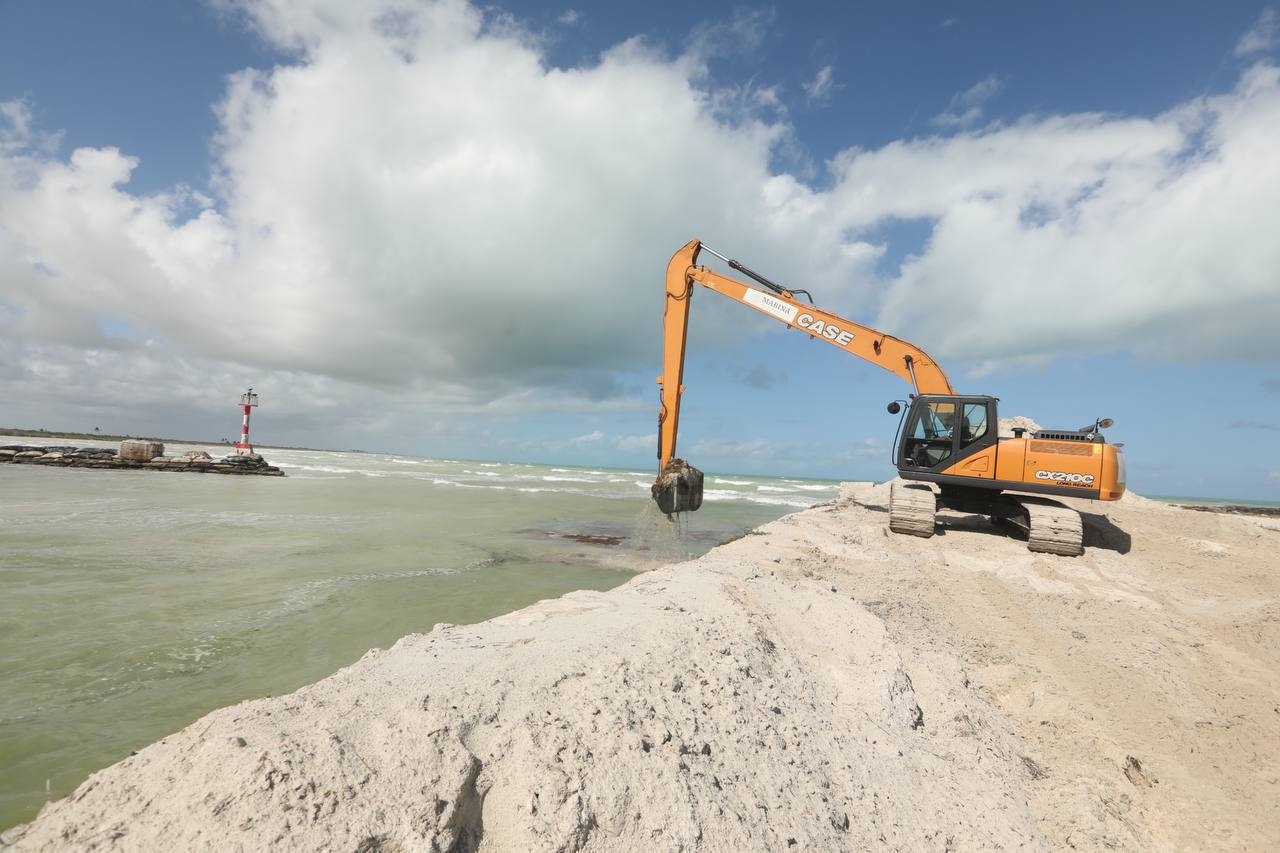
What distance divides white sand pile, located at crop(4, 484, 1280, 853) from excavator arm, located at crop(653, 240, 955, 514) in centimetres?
511

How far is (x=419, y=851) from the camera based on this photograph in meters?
1.95

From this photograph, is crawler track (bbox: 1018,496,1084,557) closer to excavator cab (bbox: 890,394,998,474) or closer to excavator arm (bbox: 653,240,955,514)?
excavator cab (bbox: 890,394,998,474)

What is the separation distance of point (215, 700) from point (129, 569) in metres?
5.08

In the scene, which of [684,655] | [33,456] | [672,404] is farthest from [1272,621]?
[33,456]

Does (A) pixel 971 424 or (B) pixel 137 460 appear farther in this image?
(B) pixel 137 460

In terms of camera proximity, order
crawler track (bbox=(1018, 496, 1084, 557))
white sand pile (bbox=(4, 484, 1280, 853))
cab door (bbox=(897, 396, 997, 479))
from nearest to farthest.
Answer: white sand pile (bbox=(4, 484, 1280, 853)) → crawler track (bbox=(1018, 496, 1084, 557)) → cab door (bbox=(897, 396, 997, 479))

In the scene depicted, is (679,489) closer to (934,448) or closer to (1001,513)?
(934,448)

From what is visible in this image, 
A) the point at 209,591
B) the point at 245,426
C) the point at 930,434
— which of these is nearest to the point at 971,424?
the point at 930,434

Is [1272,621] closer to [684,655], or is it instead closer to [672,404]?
[684,655]

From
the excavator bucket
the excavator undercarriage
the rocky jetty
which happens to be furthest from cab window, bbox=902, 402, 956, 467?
the rocky jetty

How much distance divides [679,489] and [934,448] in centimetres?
485

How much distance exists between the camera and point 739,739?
2945 mm

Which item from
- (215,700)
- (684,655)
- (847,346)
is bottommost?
(215,700)

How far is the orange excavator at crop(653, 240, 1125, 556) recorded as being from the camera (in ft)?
30.3
